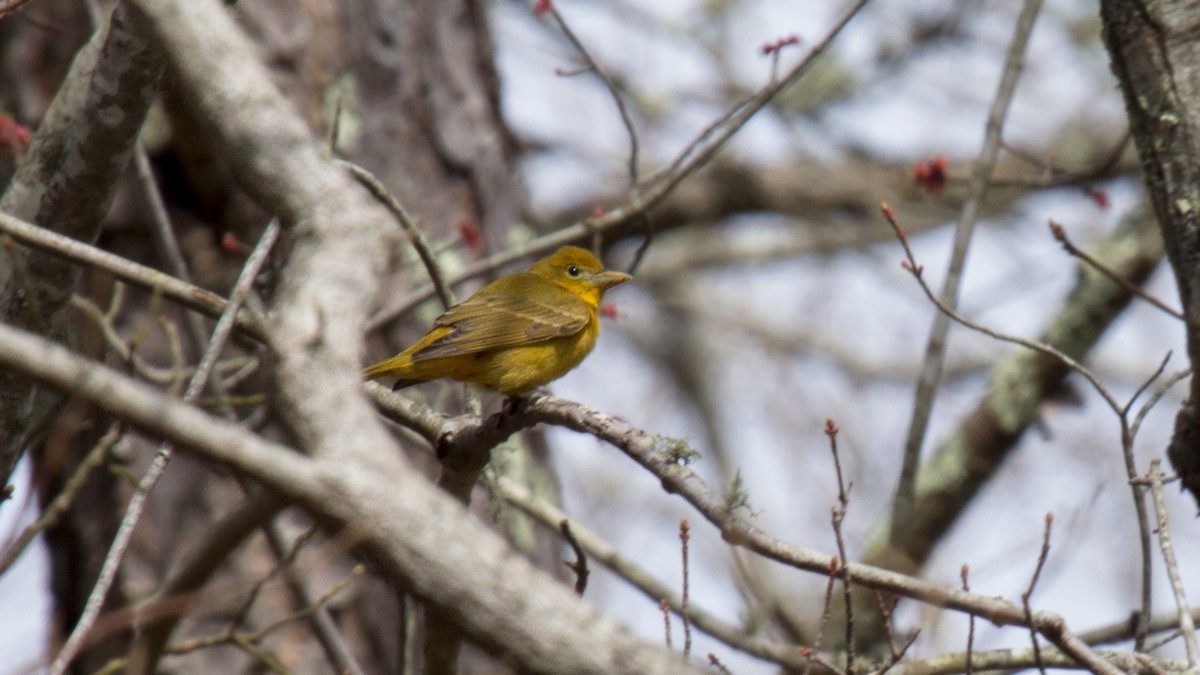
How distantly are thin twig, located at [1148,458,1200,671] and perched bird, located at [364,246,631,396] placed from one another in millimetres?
1881

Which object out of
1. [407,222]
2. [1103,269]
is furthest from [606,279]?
[1103,269]

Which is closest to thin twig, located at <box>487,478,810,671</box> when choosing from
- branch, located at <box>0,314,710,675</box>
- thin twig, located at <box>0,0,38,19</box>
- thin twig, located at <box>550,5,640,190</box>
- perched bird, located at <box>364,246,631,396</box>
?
perched bird, located at <box>364,246,631,396</box>

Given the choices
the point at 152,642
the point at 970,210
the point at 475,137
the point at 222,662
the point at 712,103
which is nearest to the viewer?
the point at 152,642

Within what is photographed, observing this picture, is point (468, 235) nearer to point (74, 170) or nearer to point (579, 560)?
point (74, 170)

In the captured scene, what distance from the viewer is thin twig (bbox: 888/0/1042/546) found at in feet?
15.5

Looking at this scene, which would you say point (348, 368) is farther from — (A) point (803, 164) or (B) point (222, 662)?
(A) point (803, 164)

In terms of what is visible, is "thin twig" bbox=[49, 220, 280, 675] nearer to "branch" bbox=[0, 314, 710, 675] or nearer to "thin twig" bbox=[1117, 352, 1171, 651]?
"branch" bbox=[0, 314, 710, 675]

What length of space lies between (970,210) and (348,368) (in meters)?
3.59

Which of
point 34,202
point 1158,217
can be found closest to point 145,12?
point 34,202

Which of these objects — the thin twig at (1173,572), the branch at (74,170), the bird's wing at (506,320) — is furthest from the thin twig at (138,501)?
the thin twig at (1173,572)

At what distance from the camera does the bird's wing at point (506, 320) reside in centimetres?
439

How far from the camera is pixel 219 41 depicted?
1.95 meters

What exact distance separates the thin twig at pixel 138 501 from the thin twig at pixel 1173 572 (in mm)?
2038

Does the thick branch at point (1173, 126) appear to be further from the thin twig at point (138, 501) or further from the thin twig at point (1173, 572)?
the thin twig at point (138, 501)
